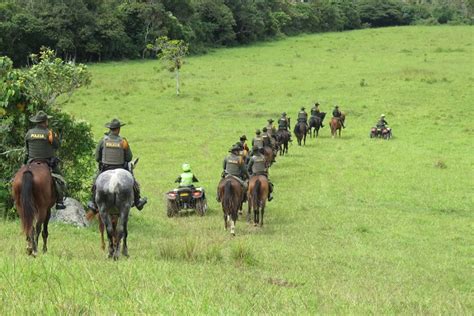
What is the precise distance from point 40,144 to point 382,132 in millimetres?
25599

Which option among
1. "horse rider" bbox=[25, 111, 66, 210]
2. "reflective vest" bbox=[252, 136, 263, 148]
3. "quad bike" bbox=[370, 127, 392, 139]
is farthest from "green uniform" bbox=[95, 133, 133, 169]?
"quad bike" bbox=[370, 127, 392, 139]

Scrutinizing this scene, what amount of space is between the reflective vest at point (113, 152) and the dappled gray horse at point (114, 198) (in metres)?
0.52

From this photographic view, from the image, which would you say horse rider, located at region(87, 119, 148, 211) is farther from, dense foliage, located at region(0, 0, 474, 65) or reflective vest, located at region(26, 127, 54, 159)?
dense foliage, located at region(0, 0, 474, 65)

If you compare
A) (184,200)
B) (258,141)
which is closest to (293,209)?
(258,141)

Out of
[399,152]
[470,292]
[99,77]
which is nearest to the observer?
[470,292]

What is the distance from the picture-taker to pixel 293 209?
18969 mm

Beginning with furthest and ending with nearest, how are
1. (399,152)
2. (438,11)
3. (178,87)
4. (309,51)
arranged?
1. (438,11)
2. (309,51)
3. (178,87)
4. (399,152)

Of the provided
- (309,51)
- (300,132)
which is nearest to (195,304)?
(300,132)

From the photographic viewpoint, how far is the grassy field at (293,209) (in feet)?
22.3

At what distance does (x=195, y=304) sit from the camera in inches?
223

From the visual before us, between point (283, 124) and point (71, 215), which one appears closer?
point (71, 215)

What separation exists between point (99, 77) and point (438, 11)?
247ft

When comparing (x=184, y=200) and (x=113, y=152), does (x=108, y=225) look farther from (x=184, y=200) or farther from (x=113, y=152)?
(x=184, y=200)

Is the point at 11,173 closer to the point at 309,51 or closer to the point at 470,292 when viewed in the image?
the point at 470,292
